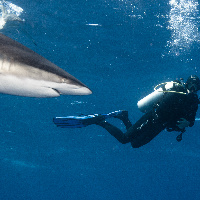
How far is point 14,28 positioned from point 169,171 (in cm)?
4013

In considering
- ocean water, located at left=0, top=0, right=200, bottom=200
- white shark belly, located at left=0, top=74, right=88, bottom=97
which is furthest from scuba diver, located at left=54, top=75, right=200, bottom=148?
white shark belly, located at left=0, top=74, right=88, bottom=97


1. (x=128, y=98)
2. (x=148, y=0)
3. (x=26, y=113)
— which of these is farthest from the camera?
(x=26, y=113)

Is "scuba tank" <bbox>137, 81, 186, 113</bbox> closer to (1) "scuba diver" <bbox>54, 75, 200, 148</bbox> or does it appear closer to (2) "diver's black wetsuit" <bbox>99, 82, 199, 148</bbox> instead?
(1) "scuba diver" <bbox>54, 75, 200, 148</bbox>

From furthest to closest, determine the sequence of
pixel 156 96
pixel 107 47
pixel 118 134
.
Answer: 1. pixel 107 47
2. pixel 118 134
3. pixel 156 96

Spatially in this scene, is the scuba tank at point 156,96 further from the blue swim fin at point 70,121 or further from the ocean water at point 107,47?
the ocean water at point 107,47

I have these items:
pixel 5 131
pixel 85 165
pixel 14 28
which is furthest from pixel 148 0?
pixel 85 165

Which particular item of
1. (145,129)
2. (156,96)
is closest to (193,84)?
(156,96)

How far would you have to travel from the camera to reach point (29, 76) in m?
1.62

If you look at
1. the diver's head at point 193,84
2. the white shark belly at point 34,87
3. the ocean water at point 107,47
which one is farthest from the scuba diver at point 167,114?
the white shark belly at point 34,87

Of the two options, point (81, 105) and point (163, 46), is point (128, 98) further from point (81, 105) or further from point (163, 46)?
point (163, 46)

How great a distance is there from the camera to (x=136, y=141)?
7.40 meters

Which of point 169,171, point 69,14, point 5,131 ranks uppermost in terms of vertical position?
point 69,14

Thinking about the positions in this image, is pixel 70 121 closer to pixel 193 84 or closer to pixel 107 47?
pixel 193 84

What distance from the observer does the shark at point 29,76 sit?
5.20 ft
